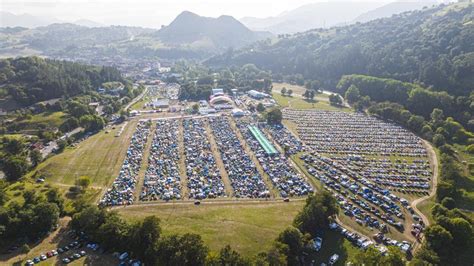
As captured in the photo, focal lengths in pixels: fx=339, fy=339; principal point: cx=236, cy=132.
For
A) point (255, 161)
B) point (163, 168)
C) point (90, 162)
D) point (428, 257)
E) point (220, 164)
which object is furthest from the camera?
point (90, 162)

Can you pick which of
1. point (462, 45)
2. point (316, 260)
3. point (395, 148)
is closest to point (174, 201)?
point (316, 260)

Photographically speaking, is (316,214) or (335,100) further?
(335,100)

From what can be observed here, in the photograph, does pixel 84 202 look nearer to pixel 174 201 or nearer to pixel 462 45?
pixel 174 201

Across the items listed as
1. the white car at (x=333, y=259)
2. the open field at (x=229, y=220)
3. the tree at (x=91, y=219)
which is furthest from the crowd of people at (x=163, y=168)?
the white car at (x=333, y=259)

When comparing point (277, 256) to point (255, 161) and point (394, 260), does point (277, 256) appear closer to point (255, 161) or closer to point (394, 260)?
point (394, 260)

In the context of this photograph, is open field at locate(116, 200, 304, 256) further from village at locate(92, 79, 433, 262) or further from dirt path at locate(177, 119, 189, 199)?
dirt path at locate(177, 119, 189, 199)

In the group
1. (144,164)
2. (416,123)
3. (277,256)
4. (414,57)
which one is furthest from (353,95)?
(277,256)

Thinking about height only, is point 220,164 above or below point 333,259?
below
